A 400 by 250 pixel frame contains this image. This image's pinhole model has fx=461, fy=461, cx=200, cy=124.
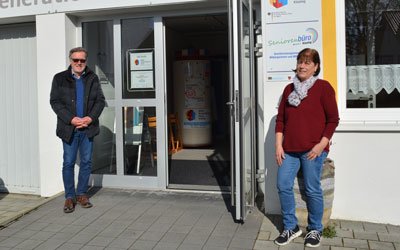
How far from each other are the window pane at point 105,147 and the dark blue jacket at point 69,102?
938 mm

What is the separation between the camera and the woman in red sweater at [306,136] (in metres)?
4.02

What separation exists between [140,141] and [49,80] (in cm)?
147

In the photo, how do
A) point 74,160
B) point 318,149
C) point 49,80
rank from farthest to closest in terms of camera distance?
1. point 49,80
2. point 74,160
3. point 318,149

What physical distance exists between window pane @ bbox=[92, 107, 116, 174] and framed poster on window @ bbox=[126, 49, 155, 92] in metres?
0.50

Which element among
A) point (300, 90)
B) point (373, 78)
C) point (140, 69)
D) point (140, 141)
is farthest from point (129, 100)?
point (373, 78)

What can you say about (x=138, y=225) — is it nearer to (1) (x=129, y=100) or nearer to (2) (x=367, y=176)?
(1) (x=129, y=100)

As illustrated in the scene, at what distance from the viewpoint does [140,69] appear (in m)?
6.25

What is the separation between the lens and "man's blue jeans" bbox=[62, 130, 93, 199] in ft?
17.8

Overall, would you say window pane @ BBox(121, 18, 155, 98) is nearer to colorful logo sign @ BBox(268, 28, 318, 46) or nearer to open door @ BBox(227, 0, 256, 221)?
open door @ BBox(227, 0, 256, 221)

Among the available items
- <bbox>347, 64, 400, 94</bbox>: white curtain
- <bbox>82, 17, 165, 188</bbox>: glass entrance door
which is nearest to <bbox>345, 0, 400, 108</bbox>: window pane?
<bbox>347, 64, 400, 94</bbox>: white curtain

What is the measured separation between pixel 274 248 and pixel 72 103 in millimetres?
2820

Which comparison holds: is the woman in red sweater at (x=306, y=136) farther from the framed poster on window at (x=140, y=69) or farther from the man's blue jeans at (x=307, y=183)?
the framed poster on window at (x=140, y=69)

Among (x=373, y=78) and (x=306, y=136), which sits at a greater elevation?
(x=373, y=78)

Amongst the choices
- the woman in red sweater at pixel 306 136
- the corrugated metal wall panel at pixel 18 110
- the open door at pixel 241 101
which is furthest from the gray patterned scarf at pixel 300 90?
the corrugated metal wall panel at pixel 18 110
